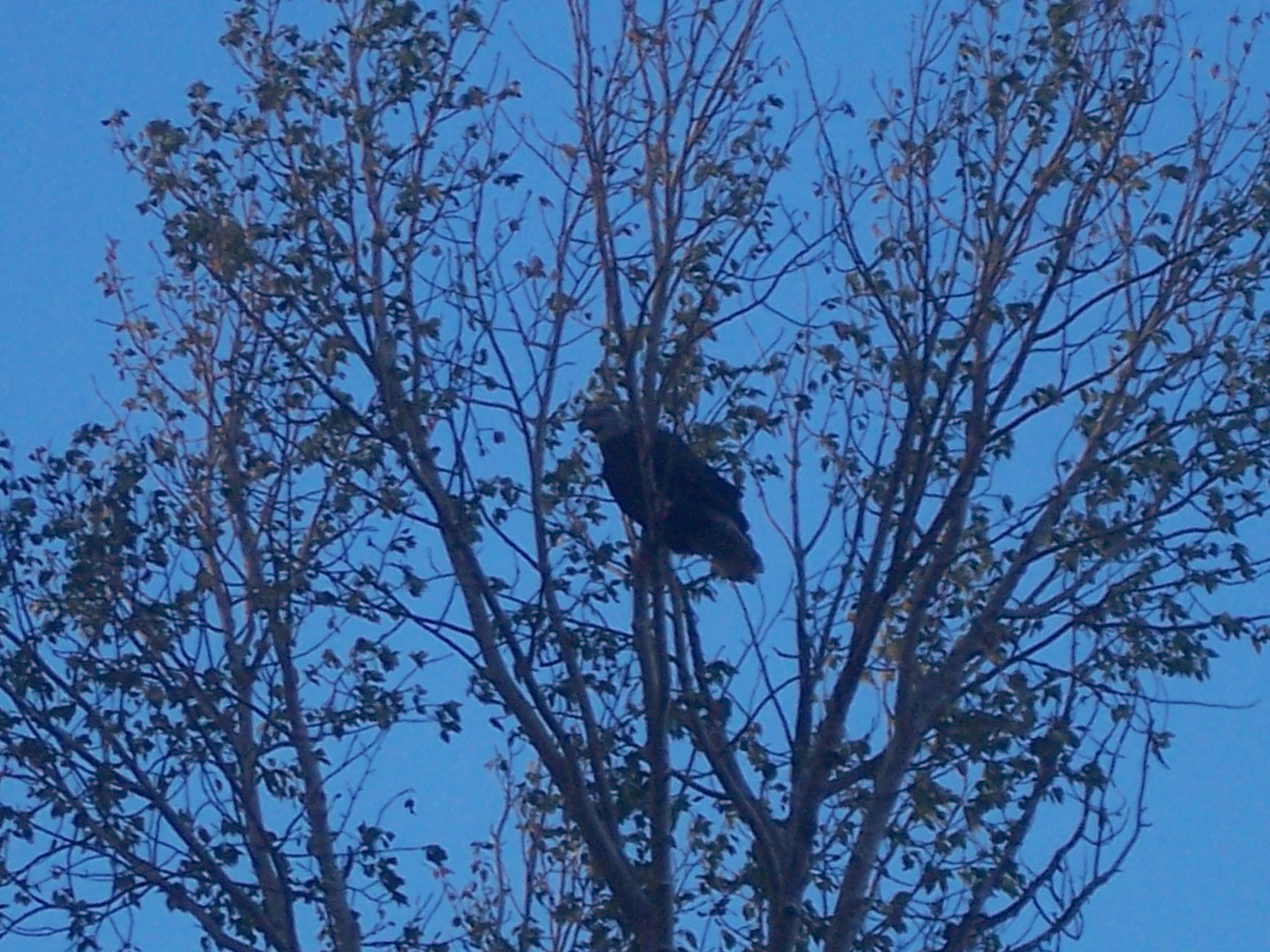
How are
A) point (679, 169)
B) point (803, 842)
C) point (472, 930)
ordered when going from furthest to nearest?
point (472, 930) < point (679, 169) < point (803, 842)

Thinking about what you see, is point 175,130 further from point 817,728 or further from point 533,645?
point 817,728

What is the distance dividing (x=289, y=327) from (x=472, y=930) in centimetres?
202

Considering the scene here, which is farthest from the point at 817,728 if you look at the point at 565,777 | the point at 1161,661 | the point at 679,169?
the point at 679,169

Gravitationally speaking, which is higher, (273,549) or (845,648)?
(273,549)

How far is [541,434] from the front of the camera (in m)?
7.06

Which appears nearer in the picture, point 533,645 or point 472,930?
point 533,645

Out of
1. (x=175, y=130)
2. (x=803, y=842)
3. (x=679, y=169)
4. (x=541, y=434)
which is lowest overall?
(x=803, y=842)

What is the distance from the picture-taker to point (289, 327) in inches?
299

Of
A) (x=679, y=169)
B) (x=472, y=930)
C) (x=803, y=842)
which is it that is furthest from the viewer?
(x=472, y=930)

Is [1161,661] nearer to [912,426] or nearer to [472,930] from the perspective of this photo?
[912,426]

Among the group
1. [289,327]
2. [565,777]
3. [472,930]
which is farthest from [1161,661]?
[289,327]

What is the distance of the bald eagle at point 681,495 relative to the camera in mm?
7168

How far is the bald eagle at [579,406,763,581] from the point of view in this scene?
717cm

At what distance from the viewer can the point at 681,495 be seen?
304 inches
